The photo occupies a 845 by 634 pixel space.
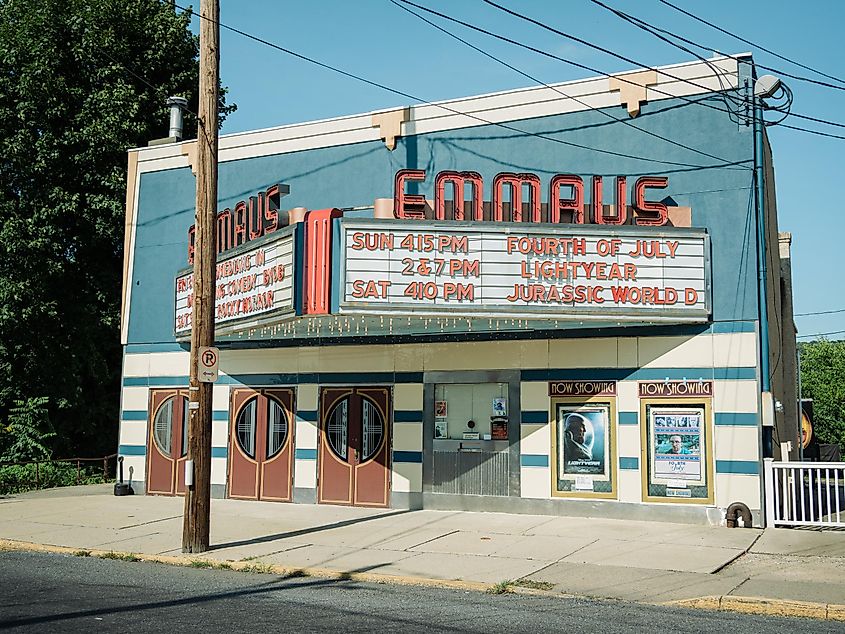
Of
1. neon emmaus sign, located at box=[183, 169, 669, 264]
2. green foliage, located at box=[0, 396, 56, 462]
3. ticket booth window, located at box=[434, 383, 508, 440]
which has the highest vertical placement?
neon emmaus sign, located at box=[183, 169, 669, 264]

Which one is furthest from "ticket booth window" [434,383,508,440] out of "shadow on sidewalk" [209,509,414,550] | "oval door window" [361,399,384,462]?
"shadow on sidewalk" [209,509,414,550]

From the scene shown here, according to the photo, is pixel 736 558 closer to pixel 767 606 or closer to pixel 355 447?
pixel 767 606

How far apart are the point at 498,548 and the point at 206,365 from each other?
550cm

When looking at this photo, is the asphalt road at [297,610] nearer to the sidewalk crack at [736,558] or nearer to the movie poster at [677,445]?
the sidewalk crack at [736,558]

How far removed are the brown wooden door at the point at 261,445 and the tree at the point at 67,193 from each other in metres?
11.2

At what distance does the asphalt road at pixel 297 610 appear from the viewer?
948 centimetres

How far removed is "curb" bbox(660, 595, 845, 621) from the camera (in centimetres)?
1045

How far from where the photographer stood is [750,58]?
17.8 meters

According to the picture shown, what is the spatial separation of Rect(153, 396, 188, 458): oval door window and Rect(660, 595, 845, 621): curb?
15.2 metres

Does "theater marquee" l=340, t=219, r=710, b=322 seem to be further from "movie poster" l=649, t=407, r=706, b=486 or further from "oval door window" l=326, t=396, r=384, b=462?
"oval door window" l=326, t=396, r=384, b=462

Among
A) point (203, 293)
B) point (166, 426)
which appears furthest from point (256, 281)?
point (166, 426)

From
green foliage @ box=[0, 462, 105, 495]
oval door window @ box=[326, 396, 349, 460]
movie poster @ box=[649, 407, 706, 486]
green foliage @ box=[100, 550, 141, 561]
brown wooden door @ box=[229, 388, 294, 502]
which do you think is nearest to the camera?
green foliage @ box=[100, 550, 141, 561]

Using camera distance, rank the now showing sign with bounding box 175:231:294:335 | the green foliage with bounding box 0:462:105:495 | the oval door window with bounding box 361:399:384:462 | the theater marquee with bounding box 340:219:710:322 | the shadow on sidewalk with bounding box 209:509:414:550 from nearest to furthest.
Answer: the shadow on sidewalk with bounding box 209:509:414:550 → the theater marquee with bounding box 340:219:710:322 → the now showing sign with bounding box 175:231:294:335 → the oval door window with bounding box 361:399:384:462 → the green foliage with bounding box 0:462:105:495

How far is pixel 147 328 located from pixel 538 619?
54.9 ft
